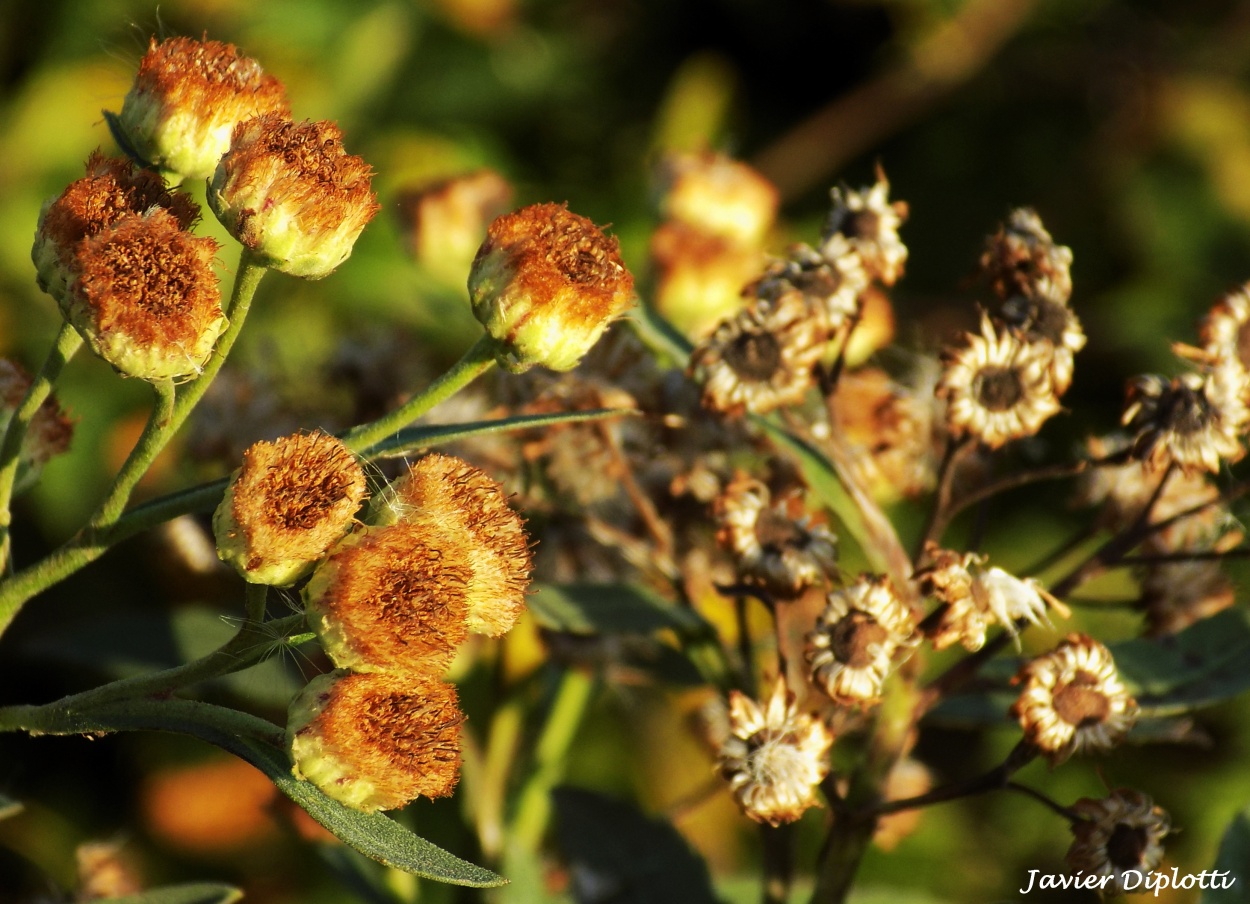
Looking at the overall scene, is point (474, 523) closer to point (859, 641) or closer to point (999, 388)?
point (859, 641)

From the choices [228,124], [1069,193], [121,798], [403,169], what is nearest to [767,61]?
[1069,193]

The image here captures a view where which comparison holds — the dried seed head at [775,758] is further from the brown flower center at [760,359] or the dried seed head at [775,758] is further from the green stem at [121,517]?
the green stem at [121,517]

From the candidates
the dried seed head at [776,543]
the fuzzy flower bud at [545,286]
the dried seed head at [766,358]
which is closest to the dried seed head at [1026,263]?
the dried seed head at [766,358]

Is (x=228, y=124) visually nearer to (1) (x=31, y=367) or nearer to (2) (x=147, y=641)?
(2) (x=147, y=641)

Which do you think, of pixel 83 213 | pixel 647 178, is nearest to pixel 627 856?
pixel 83 213

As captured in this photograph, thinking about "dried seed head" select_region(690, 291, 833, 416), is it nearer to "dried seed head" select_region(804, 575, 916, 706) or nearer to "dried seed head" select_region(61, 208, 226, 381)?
"dried seed head" select_region(804, 575, 916, 706)

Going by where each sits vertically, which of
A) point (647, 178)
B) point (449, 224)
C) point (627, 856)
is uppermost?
point (647, 178)

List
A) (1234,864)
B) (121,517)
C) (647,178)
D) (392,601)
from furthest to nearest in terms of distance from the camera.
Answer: (647,178), (1234,864), (121,517), (392,601)
